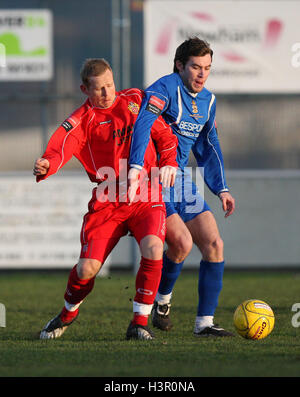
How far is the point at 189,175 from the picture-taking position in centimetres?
644

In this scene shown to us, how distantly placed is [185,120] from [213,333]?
163 centimetres

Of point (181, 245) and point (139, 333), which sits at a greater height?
point (181, 245)

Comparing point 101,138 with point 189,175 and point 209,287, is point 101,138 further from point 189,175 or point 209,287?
point 209,287

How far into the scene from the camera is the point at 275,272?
1310 cm

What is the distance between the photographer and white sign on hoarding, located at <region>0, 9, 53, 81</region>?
43.0 ft

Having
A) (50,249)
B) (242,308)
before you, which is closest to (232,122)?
(50,249)

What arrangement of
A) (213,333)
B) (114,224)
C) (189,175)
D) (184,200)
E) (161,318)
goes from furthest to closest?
(161,318)
(189,175)
(184,200)
(213,333)
(114,224)

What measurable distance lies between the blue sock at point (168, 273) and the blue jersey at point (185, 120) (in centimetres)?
67

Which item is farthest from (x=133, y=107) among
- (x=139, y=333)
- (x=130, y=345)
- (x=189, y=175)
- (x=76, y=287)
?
(x=130, y=345)

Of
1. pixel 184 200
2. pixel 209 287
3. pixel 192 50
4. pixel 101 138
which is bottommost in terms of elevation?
pixel 209 287

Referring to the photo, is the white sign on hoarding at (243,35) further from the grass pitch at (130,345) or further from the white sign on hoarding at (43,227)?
the grass pitch at (130,345)

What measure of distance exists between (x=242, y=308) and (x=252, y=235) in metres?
7.20

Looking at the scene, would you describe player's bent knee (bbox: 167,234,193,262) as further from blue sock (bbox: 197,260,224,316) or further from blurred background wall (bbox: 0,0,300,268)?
blurred background wall (bbox: 0,0,300,268)
